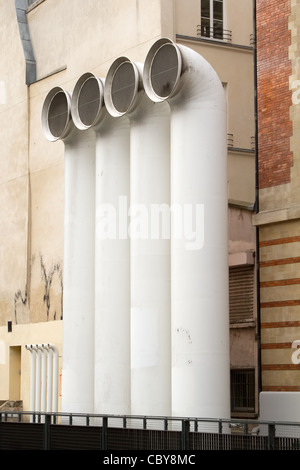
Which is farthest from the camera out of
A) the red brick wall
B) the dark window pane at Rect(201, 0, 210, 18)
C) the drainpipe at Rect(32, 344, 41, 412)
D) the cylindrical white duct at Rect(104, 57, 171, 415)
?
the drainpipe at Rect(32, 344, 41, 412)

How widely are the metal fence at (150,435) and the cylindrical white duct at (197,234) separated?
53.4 inches

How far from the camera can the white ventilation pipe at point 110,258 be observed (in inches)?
1015

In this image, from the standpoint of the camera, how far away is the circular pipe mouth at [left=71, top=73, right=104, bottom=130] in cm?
2678

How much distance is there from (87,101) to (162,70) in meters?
3.62

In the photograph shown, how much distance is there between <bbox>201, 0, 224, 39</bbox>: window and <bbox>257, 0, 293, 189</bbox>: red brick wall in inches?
230

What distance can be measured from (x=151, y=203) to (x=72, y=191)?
3909 millimetres

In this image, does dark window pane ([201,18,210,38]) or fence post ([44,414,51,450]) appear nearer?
fence post ([44,414,51,450])

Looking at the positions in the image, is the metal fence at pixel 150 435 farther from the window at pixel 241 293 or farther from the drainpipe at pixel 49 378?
the drainpipe at pixel 49 378

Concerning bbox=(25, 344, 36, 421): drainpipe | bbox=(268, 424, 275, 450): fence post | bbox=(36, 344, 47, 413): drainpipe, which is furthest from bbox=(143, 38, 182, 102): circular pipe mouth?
bbox=(25, 344, 36, 421): drainpipe

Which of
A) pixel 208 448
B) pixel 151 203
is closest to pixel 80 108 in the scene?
pixel 151 203

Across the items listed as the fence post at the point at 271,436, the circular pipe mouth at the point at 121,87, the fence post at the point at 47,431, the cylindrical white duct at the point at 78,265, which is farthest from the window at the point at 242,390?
the fence post at the point at 271,436

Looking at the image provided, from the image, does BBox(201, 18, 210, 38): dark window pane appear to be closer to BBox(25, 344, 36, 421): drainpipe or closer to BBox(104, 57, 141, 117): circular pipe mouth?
BBox(104, 57, 141, 117): circular pipe mouth

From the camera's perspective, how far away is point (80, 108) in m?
27.6

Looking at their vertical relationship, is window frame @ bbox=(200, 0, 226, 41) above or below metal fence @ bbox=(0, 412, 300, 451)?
above
